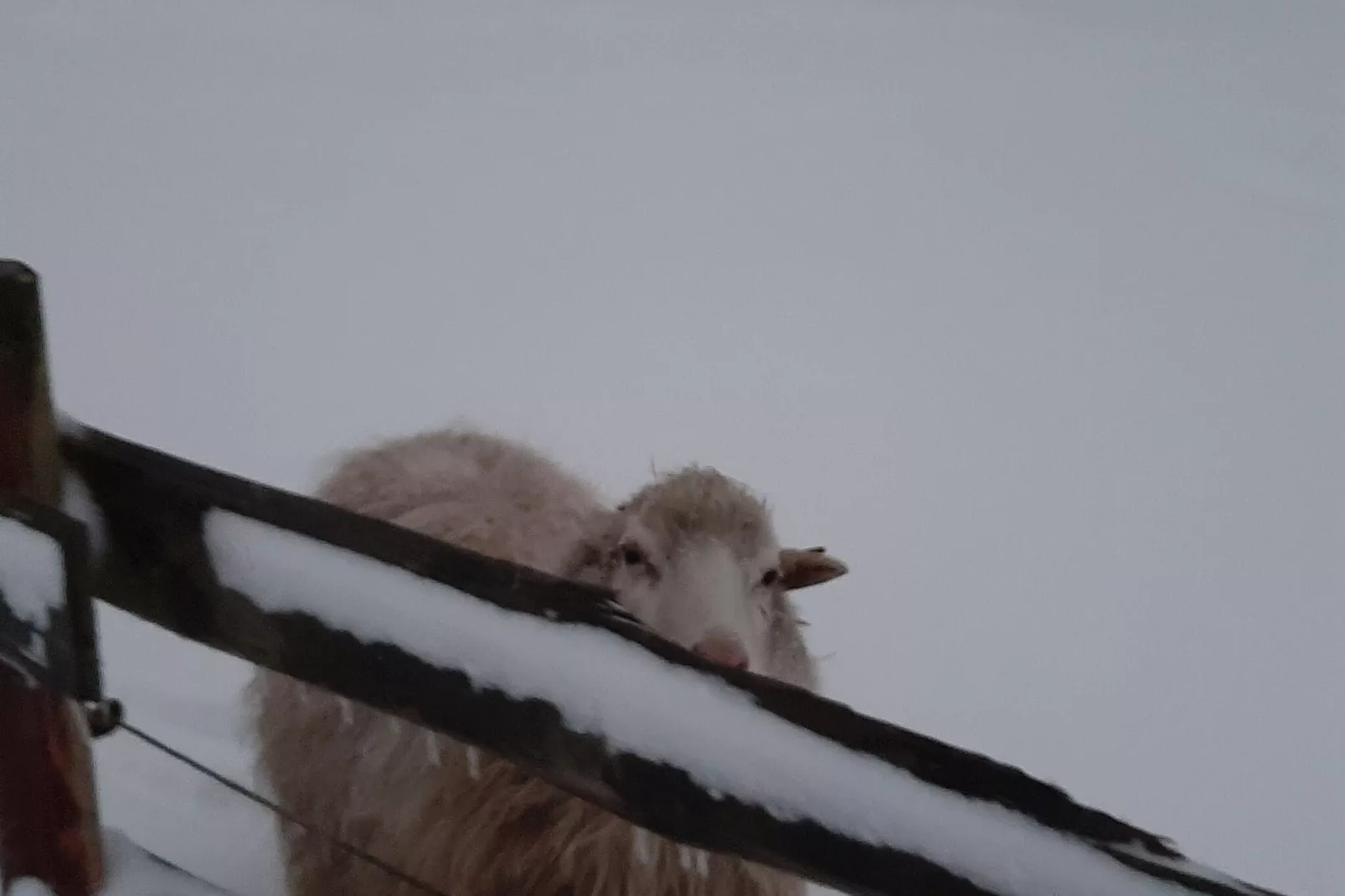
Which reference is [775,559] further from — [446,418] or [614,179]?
[614,179]

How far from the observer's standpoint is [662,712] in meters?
1.31

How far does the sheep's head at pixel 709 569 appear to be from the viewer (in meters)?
2.17

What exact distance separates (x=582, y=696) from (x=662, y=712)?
0.11 metres

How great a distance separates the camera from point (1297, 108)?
1216cm

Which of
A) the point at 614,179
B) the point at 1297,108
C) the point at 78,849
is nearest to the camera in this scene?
the point at 78,849

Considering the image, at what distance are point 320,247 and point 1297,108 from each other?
11.2 metres

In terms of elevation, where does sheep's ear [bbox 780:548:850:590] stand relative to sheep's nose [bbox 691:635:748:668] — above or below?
above

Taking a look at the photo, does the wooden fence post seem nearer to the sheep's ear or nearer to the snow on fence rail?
the snow on fence rail

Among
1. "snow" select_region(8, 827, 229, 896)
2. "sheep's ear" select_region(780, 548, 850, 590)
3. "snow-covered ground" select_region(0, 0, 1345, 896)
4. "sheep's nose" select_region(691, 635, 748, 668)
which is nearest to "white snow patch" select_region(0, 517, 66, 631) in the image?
"snow" select_region(8, 827, 229, 896)

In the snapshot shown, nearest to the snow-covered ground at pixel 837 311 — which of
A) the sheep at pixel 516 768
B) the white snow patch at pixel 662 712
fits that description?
the sheep at pixel 516 768

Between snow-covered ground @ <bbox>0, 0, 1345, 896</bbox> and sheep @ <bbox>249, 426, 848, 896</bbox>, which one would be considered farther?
snow-covered ground @ <bbox>0, 0, 1345, 896</bbox>

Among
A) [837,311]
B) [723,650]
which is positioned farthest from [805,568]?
[837,311]

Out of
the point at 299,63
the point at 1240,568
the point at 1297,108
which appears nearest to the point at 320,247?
the point at 299,63

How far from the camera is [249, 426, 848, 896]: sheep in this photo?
6.88 ft
